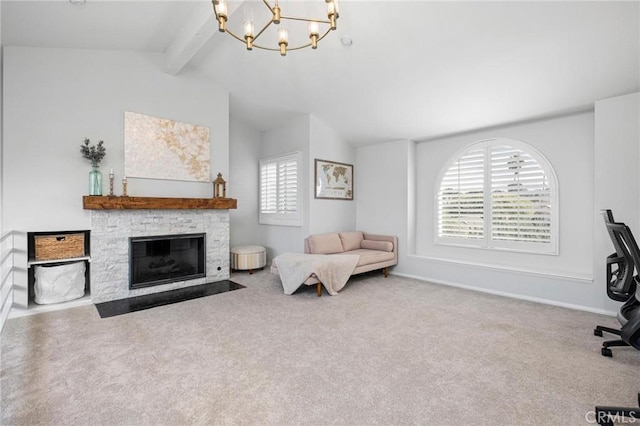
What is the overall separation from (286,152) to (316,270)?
104 inches

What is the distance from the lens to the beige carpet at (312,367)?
70.2 inches

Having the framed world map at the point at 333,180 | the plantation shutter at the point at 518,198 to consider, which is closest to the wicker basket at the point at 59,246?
the framed world map at the point at 333,180

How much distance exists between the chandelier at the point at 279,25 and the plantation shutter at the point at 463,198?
2928mm

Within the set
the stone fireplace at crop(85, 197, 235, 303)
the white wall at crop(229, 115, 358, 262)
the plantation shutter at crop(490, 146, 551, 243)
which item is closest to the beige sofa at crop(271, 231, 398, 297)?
the white wall at crop(229, 115, 358, 262)

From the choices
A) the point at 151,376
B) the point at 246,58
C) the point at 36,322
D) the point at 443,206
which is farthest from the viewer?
the point at 443,206

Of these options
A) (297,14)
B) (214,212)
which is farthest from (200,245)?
(297,14)

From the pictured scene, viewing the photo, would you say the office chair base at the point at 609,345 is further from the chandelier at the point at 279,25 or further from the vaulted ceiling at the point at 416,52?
the chandelier at the point at 279,25

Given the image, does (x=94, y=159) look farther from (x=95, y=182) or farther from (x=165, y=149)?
(x=165, y=149)

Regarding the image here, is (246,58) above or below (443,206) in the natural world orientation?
above

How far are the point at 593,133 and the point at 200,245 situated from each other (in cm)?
541

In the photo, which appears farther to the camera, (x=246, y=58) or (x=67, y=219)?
(x=246, y=58)

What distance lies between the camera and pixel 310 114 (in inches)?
209

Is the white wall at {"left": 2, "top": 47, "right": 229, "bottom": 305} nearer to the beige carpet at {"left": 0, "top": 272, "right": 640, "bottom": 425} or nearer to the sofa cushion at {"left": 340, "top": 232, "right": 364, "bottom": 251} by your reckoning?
the beige carpet at {"left": 0, "top": 272, "right": 640, "bottom": 425}

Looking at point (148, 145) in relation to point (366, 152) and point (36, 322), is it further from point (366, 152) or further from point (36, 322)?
point (366, 152)
